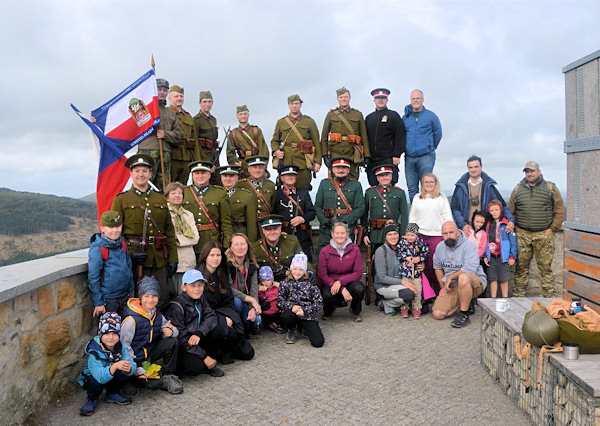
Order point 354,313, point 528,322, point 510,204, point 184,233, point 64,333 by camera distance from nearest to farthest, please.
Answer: point 528,322 → point 64,333 → point 184,233 → point 354,313 → point 510,204

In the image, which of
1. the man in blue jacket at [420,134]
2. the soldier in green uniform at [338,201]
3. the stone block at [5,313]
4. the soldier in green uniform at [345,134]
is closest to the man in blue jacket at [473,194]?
the man in blue jacket at [420,134]

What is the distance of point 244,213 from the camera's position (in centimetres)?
678

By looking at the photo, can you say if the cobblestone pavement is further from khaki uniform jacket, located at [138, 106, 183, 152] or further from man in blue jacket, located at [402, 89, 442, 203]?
khaki uniform jacket, located at [138, 106, 183, 152]

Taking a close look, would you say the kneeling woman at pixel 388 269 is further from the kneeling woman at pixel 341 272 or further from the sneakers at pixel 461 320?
the sneakers at pixel 461 320

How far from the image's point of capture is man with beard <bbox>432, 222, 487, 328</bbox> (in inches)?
254

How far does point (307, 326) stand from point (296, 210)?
213 centimetres

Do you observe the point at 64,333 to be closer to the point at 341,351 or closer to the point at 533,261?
the point at 341,351

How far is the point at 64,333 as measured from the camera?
431cm

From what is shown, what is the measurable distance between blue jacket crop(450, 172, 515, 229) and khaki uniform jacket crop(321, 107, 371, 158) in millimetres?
1507

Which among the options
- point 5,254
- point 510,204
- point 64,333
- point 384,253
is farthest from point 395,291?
point 5,254

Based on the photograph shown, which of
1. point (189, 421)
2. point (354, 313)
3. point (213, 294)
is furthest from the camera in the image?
point (354, 313)

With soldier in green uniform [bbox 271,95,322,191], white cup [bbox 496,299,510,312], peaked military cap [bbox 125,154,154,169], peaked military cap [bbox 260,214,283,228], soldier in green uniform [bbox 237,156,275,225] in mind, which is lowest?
white cup [bbox 496,299,510,312]

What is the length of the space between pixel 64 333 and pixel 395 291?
12.9 feet

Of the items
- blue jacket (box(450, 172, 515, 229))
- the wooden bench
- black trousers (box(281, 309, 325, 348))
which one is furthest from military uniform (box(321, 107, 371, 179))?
the wooden bench
